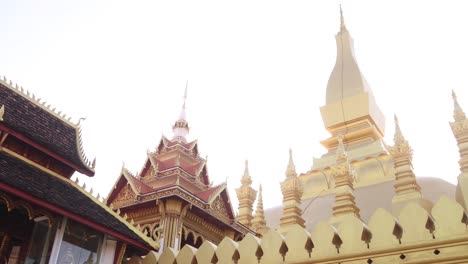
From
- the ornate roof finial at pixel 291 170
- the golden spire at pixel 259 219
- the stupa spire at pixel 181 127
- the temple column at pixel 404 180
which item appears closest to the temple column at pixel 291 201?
the ornate roof finial at pixel 291 170

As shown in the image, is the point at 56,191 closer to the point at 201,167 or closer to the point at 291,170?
the point at 291,170

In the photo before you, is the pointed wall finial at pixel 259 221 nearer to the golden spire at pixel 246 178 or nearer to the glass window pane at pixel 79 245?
the golden spire at pixel 246 178

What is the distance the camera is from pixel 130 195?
15484mm

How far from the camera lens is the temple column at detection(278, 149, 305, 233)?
32.1ft

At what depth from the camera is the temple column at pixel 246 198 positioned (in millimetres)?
11492

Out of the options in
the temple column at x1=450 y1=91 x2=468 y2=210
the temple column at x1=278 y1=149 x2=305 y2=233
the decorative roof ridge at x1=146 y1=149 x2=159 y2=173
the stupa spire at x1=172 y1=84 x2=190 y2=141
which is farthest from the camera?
the stupa spire at x1=172 y1=84 x2=190 y2=141

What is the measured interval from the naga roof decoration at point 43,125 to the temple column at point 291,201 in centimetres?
424

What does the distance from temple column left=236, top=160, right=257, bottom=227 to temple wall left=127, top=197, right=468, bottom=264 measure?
515 cm

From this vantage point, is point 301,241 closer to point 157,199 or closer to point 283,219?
point 283,219

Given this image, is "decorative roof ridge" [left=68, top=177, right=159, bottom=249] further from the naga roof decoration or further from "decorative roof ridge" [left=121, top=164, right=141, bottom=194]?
"decorative roof ridge" [left=121, top=164, right=141, bottom=194]

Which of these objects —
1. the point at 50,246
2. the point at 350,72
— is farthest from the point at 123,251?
the point at 350,72

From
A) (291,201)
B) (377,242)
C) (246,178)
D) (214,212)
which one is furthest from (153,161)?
(377,242)

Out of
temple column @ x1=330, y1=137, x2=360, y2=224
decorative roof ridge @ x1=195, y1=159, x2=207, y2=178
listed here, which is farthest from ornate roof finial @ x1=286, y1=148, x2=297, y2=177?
decorative roof ridge @ x1=195, y1=159, x2=207, y2=178

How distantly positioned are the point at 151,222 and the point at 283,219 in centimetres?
614
